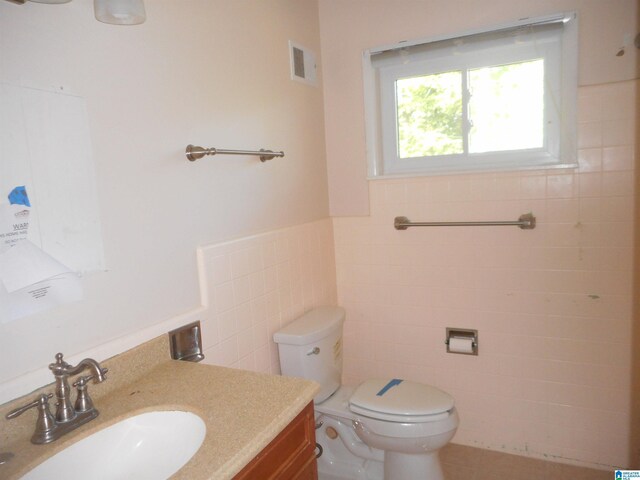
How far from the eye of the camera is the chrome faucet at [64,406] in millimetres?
921

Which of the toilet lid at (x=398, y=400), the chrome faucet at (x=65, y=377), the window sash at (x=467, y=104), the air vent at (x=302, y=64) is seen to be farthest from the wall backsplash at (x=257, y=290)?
the air vent at (x=302, y=64)

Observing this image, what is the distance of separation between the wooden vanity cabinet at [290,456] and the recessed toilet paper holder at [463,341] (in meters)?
1.19

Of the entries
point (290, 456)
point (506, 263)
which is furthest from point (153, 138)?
point (506, 263)

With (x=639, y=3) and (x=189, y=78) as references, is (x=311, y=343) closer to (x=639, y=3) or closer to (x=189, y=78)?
(x=189, y=78)

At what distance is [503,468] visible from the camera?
2084 millimetres

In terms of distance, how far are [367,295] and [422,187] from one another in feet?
2.11

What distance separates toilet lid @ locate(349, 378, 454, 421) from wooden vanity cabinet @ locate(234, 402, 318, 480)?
0.62m

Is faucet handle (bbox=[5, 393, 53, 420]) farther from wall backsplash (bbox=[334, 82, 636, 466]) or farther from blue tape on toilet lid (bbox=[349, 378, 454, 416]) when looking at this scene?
wall backsplash (bbox=[334, 82, 636, 466])

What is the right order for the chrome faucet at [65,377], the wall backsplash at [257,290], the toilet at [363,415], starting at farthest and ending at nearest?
the toilet at [363,415] < the wall backsplash at [257,290] < the chrome faucet at [65,377]

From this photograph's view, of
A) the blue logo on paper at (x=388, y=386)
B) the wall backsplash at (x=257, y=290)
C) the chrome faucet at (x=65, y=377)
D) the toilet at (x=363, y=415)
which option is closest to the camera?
the chrome faucet at (x=65, y=377)

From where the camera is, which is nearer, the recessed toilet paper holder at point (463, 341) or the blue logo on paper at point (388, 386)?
the blue logo on paper at point (388, 386)

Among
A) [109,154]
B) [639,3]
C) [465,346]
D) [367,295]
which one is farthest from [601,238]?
[109,154]

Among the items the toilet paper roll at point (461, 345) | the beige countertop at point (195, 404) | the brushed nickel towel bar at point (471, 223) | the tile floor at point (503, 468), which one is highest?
the brushed nickel towel bar at point (471, 223)

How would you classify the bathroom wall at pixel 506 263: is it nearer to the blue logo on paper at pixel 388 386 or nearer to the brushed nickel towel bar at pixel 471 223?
the brushed nickel towel bar at pixel 471 223
